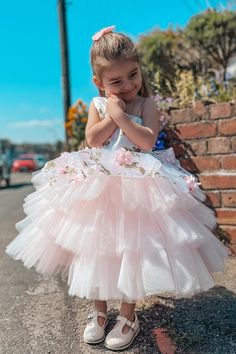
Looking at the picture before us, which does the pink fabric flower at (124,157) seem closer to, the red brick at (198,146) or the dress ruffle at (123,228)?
the dress ruffle at (123,228)

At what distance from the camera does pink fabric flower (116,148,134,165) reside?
Result: 1954mm

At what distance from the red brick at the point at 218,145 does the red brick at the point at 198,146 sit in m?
0.04

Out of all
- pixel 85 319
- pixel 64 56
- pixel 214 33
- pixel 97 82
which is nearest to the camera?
pixel 97 82

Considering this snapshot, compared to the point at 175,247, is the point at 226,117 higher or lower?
higher

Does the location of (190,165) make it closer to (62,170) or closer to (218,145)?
(218,145)

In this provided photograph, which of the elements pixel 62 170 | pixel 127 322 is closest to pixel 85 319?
pixel 127 322

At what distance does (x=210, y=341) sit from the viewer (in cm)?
199

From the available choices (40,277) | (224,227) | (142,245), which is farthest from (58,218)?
(224,227)

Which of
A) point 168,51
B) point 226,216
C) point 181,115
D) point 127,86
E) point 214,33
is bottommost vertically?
point 226,216

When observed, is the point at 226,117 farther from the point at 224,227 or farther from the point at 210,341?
the point at 210,341

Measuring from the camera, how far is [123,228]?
6.09 feet

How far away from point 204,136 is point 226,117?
0.68 ft

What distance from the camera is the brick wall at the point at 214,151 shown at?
305cm

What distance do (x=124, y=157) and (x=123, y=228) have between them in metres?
0.32
